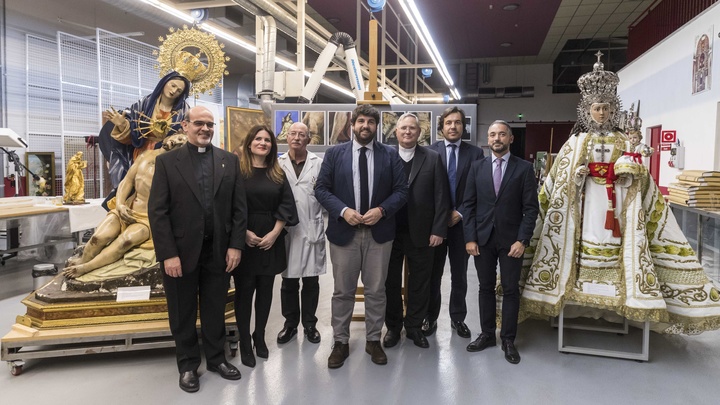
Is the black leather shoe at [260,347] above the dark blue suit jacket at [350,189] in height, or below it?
below

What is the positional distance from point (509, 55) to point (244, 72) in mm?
8957

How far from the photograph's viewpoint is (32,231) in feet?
21.9

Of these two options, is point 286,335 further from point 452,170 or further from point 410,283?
point 452,170

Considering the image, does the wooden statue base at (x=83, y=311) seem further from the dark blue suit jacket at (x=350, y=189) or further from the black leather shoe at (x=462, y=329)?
the black leather shoe at (x=462, y=329)

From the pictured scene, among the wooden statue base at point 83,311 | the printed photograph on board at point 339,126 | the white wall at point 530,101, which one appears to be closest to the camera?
the wooden statue base at point 83,311

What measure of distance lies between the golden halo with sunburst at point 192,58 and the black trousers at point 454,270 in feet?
7.59

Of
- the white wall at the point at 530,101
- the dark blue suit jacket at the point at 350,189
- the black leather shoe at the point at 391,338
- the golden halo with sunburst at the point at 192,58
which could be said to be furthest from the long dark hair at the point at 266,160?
the white wall at the point at 530,101

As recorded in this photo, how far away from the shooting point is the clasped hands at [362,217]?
3102 millimetres

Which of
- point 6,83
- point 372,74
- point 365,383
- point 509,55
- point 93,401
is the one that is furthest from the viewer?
point 509,55

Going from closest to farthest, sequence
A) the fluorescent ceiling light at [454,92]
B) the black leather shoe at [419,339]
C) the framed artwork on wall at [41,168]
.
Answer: the black leather shoe at [419,339], the framed artwork on wall at [41,168], the fluorescent ceiling light at [454,92]

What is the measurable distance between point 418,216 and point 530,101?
17386 millimetres

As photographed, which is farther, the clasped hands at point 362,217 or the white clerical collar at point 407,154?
the white clerical collar at point 407,154

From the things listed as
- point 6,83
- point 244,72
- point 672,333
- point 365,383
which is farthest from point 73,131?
point 672,333

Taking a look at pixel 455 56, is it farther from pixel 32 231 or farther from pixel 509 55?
pixel 32 231
